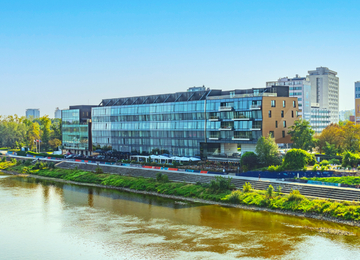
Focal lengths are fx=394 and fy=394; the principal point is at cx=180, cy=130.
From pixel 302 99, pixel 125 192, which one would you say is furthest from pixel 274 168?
pixel 302 99

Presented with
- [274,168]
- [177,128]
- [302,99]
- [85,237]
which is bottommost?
[85,237]

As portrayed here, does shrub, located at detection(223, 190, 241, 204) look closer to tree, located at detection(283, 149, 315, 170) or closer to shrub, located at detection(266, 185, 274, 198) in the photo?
shrub, located at detection(266, 185, 274, 198)

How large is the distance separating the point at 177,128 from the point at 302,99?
260 feet

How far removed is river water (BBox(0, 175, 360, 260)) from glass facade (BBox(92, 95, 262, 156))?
28411 mm

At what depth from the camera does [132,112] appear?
11325 centimetres

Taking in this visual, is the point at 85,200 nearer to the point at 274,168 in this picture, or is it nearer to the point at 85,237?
the point at 85,237

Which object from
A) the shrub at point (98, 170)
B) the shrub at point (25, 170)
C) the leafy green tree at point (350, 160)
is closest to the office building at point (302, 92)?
the shrub at point (98, 170)

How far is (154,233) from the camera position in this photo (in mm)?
46594

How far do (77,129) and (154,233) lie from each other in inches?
3625

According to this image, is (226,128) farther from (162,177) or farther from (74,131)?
(74,131)

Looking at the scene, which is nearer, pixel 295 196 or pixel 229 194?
pixel 295 196

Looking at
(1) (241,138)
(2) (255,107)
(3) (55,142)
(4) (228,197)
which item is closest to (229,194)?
(4) (228,197)

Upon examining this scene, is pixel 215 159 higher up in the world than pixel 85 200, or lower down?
higher up

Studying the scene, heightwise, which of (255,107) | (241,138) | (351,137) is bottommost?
(241,138)
